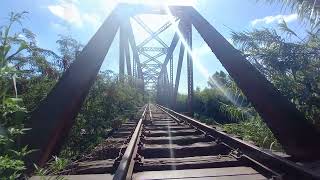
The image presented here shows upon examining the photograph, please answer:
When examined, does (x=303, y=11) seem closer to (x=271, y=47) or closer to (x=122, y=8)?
(x=271, y=47)

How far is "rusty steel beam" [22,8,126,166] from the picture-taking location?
159 inches

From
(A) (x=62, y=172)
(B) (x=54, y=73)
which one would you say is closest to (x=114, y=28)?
(B) (x=54, y=73)

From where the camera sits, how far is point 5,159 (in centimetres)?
253

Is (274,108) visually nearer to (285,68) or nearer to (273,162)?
(273,162)

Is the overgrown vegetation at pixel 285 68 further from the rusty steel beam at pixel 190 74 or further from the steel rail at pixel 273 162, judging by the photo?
the rusty steel beam at pixel 190 74

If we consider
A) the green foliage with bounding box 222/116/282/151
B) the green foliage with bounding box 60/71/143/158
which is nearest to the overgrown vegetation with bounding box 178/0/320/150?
the green foliage with bounding box 222/116/282/151

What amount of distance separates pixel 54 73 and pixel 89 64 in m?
1.83

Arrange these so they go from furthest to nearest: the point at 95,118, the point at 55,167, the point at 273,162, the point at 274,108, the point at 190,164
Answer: the point at 95,118, the point at 274,108, the point at 190,164, the point at 273,162, the point at 55,167

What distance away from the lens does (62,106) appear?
14.4ft

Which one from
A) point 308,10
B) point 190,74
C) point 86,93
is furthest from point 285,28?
point 190,74

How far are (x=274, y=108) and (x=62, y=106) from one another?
254 centimetres

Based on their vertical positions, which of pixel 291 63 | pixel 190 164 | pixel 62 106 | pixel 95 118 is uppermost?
pixel 291 63

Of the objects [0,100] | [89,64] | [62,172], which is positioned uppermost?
[89,64]

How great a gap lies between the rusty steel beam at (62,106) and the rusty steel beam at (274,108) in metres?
1.80
